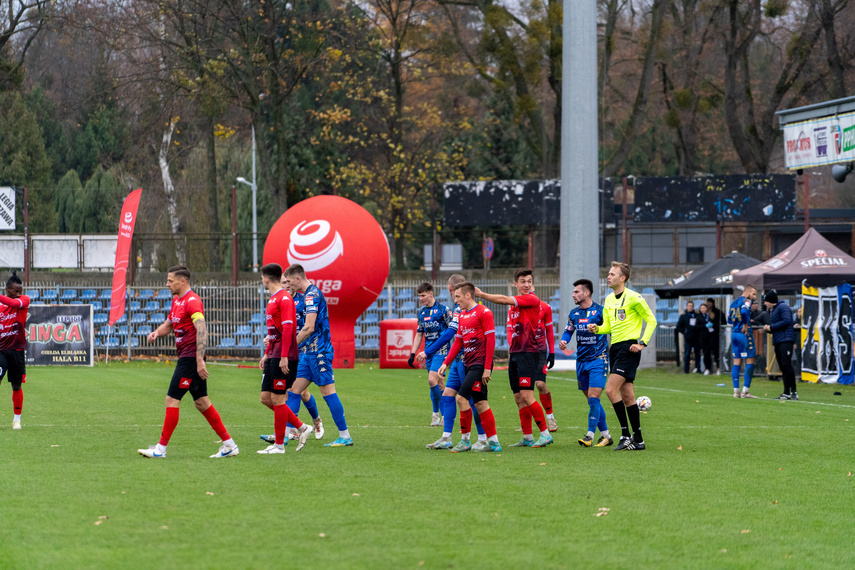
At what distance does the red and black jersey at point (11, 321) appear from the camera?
42.4 ft

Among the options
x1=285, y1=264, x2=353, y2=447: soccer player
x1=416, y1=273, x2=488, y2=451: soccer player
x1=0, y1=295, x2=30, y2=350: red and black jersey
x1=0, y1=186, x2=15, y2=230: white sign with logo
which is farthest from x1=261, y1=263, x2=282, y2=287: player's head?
x1=0, y1=186, x2=15, y2=230: white sign with logo

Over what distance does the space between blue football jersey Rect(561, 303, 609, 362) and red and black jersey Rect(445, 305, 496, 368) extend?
55.8 inches

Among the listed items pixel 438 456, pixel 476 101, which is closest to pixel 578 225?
pixel 438 456

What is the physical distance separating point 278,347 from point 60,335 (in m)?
17.6

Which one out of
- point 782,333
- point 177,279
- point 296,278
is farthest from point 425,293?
point 782,333

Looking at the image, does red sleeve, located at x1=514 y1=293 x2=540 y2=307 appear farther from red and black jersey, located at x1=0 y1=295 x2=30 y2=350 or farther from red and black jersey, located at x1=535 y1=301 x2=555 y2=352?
red and black jersey, located at x1=0 y1=295 x2=30 y2=350

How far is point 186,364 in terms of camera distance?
9914 millimetres

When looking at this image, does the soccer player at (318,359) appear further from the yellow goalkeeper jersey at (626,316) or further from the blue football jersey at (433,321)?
the yellow goalkeeper jersey at (626,316)

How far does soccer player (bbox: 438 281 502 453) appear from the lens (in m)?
10.9

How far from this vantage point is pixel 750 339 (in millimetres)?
20688

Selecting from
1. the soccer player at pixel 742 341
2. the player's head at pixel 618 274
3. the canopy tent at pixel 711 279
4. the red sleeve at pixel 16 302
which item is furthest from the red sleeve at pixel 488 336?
the canopy tent at pixel 711 279

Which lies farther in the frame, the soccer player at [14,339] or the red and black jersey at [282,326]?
the soccer player at [14,339]

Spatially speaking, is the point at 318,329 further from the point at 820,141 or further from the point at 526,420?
the point at 820,141

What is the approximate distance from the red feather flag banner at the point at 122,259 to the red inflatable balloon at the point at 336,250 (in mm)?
3709
